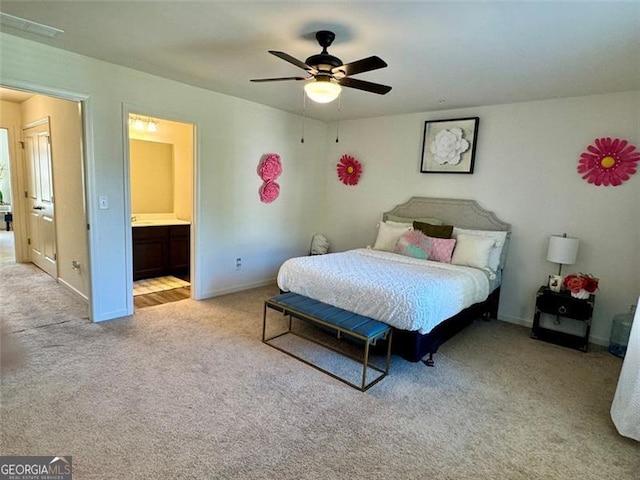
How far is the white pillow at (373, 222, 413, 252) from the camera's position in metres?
4.46

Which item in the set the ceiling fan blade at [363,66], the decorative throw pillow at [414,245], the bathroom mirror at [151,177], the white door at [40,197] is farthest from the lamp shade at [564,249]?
the white door at [40,197]

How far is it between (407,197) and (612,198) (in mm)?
2158

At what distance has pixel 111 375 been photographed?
2.57 metres

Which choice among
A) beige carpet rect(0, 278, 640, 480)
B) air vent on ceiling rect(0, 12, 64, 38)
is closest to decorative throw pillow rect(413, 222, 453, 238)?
beige carpet rect(0, 278, 640, 480)

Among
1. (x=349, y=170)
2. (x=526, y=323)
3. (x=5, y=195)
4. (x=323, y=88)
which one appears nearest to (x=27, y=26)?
(x=323, y=88)

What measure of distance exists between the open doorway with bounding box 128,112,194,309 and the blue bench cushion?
83.6 inches

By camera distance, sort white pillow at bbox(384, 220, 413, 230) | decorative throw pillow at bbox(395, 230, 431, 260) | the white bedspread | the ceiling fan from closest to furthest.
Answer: the ceiling fan < the white bedspread < decorative throw pillow at bbox(395, 230, 431, 260) < white pillow at bbox(384, 220, 413, 230)

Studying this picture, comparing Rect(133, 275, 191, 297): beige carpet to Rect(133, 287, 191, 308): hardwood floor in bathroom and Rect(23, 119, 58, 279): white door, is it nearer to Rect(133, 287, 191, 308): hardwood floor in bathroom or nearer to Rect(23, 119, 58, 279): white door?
Rect(133, 287, 191, 308): hardwood floor in bathroom

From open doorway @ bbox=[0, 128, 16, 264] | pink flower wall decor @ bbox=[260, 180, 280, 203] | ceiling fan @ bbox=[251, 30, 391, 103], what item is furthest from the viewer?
open doorway @ bbox=[0, 128, 16, 264]

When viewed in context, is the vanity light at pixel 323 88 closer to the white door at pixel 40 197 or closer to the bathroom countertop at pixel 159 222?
the bathroom countertop at pixel 159 222

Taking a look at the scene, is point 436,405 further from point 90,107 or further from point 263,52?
point 90,107

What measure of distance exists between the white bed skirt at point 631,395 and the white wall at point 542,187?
1.74 m

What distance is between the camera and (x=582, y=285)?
3.34 m

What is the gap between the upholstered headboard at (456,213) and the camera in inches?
162
